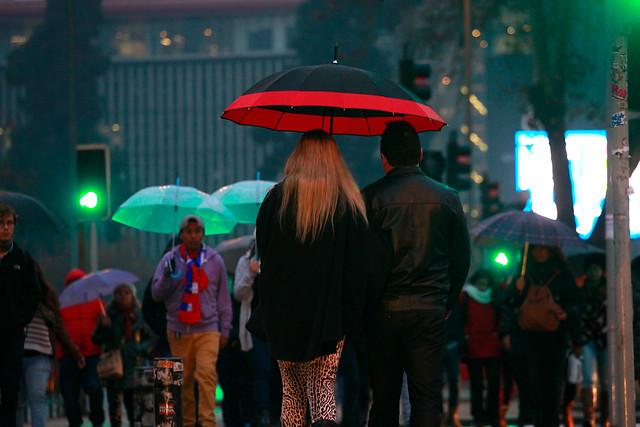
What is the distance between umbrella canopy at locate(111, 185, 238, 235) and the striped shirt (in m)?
1.64

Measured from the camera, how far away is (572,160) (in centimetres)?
3712

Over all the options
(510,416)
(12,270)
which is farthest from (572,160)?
(12,270)

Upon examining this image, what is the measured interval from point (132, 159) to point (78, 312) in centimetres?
15273

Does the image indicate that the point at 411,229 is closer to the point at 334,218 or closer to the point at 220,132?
the point at 334,218

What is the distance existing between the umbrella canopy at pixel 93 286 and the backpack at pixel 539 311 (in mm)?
4137

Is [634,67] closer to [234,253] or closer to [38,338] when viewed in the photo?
[234,253]

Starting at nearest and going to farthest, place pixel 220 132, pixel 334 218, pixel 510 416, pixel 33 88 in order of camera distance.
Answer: pixel 334 218
pixel 510 416
pixel 33 88
pixel 220 132

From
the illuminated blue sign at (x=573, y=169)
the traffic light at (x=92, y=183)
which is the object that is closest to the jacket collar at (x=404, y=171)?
the traffic light at (x=92, y=183)

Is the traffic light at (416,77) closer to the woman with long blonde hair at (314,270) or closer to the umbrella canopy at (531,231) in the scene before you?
the umbrella canopy at (531,231)

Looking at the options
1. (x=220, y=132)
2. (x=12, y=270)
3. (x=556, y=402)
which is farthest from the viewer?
(x=220, y=132)

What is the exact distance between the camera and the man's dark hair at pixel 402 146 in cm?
616

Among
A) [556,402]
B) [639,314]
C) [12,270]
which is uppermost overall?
[12,270]

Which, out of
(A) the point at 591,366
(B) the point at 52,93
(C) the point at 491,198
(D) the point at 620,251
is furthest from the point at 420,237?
(B) the point at 52,93

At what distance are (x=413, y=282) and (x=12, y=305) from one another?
3.53 metres
